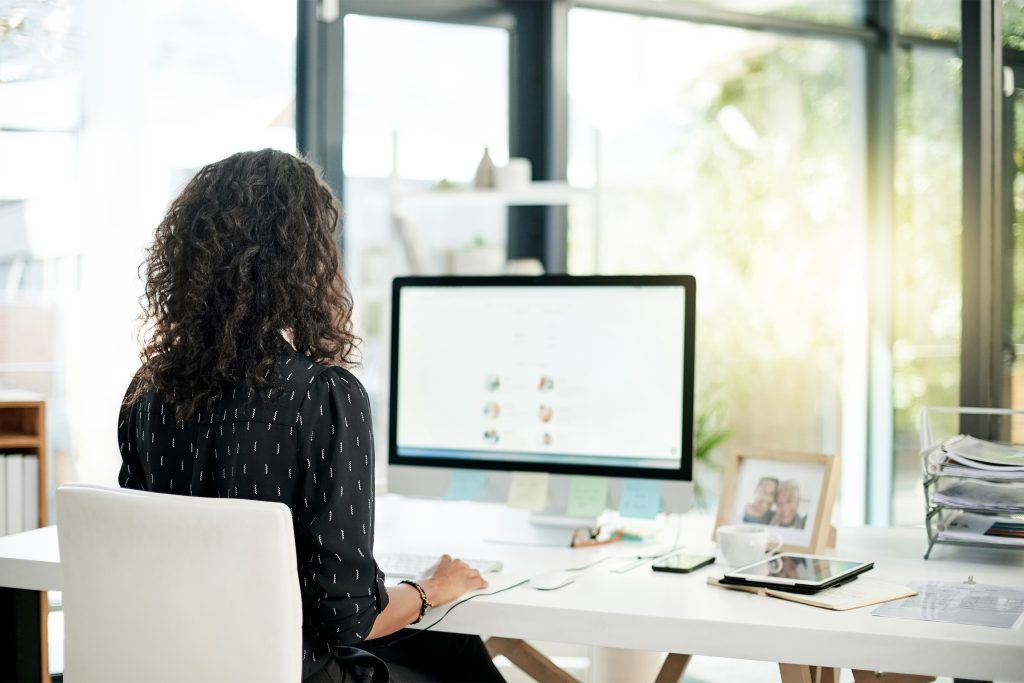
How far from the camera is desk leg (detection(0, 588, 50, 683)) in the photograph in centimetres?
165

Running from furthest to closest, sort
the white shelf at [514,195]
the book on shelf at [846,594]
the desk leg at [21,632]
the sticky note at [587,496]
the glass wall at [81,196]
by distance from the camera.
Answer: the white shelf at [514,195], the glass wall at [81,196], the sticky note at [587,496], the desk leg at [21,632], the book on shelf at [846,594]

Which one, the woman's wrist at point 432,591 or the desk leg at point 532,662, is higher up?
the woman's wrist at point 432,591

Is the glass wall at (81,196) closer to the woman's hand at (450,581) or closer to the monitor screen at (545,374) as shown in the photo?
the monitor screen at (545,374)

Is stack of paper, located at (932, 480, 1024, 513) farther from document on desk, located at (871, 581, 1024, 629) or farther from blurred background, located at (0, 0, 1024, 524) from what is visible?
blurred background, located at (0, 0, 1024, 524)

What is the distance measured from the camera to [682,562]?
1.58 m

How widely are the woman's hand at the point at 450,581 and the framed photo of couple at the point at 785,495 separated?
0.49 m

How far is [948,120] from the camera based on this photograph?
11.0 ft

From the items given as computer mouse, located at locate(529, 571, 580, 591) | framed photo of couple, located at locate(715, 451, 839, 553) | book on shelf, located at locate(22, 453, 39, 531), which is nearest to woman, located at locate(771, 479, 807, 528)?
framed photo of couple, located at locate(715, 451, 839, 553)

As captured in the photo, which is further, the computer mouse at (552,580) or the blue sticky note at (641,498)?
the blue sticky note at (641,498)

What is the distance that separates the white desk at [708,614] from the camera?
48.1 inches

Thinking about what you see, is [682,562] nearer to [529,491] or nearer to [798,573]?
[798,573]

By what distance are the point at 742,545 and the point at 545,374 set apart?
450 mm

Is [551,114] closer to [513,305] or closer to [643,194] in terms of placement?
[643,194]

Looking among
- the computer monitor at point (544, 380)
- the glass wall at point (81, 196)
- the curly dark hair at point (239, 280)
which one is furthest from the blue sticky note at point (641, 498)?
the glass wall at point (81, 196)
